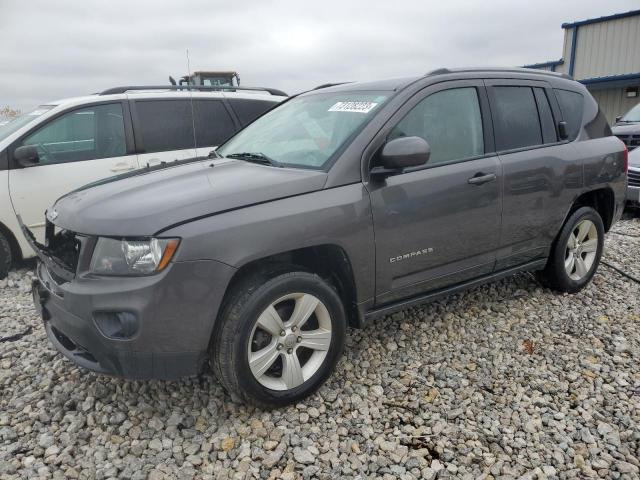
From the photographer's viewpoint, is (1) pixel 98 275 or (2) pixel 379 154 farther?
(2) pixel 379 154

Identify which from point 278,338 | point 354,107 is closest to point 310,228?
point 278,338

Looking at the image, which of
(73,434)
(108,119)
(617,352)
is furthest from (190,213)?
(108,119)

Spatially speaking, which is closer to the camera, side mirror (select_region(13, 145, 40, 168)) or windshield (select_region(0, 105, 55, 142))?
side mirror (select_region(13, 145, 40, 168))

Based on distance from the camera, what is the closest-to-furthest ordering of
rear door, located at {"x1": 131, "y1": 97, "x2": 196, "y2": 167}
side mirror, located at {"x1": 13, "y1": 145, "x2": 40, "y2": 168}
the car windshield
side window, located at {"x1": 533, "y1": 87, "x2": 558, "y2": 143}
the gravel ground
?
the gravel ground, the car windshield, side window, located at {"x1": 533, "y1": 87, "x2": 558, "y2": 143}, side mirror, located at {"x1": 13, "y1": 145, "x2": 40, "y2": 168}, rear door, located at {"x1": 131, "y1": 97, "x2": 196, "y2": 167}

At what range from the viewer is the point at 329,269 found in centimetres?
286

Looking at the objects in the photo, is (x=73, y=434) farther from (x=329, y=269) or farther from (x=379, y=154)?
(x=379, y=154)

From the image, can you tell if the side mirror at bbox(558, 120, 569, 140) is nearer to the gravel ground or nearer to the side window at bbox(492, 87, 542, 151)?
the side window at bbox(492, 87, 542, 151)

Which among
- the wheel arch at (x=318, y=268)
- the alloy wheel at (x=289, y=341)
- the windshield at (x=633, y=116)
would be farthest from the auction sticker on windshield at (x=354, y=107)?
the windshield at (x=633, y=116)

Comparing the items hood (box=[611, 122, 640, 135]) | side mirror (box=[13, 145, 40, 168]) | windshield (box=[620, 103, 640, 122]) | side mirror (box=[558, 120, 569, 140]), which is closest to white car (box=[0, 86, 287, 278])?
side mirror (box=[13, 145, 40, 168])

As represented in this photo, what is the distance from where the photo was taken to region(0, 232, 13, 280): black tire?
16.1 feet

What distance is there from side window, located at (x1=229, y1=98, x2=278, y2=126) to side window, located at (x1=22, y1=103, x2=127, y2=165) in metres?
A: 1.35

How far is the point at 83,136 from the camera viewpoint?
17.4 feet

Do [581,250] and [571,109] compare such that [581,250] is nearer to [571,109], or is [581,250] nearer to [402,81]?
[571,109]

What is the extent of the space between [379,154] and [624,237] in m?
4.79
